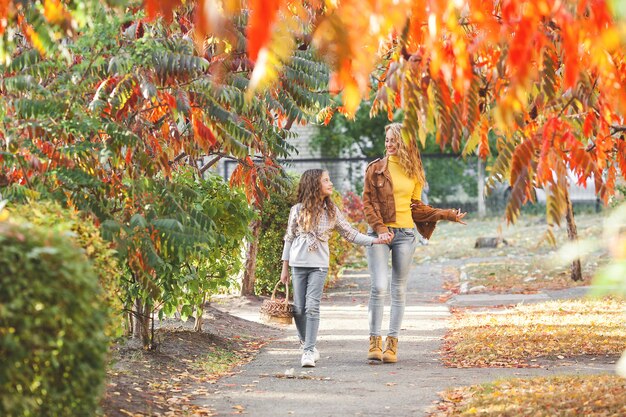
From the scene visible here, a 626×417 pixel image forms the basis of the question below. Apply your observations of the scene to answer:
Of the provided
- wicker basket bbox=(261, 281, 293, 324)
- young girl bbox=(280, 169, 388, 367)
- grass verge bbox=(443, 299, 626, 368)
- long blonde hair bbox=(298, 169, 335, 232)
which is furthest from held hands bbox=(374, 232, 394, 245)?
grass verge bbox=(443, 299, 626, 368)

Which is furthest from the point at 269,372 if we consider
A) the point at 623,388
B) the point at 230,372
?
the point at 623,388

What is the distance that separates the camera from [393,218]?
9.51m

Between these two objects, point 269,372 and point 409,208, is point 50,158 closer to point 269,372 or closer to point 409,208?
point 269,372

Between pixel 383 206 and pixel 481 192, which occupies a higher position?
pixel 481 192

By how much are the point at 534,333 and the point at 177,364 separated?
386cm

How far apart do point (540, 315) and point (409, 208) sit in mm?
4003

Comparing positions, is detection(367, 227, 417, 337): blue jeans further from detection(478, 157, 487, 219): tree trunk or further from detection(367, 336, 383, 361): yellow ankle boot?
detection(478, 157, 487, 219): tree trunk

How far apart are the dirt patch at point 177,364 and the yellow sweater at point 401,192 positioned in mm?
2015

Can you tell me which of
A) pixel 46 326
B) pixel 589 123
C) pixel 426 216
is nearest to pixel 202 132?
pixel 426 216

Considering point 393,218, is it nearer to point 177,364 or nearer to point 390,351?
point 390,351

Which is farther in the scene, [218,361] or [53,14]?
[218,361]

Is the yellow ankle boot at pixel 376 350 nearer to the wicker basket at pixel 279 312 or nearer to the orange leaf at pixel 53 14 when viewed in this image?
the wicker basket at pixel 279 312

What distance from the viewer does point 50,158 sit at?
Answer: 7.38m

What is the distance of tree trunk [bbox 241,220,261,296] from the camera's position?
600 inches
